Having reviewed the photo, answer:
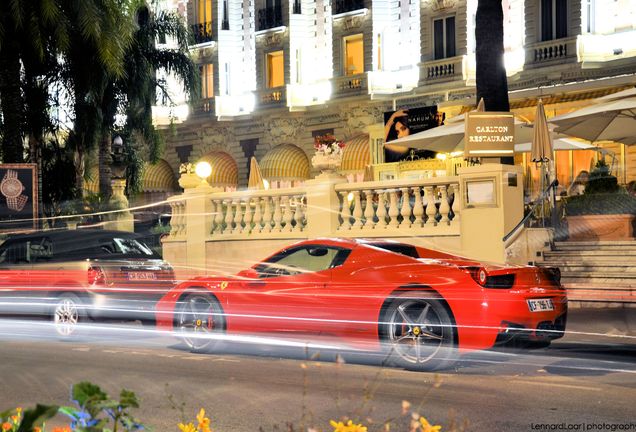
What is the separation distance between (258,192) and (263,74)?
21663mm

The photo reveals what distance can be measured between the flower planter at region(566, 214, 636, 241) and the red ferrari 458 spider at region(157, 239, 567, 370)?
260 inches

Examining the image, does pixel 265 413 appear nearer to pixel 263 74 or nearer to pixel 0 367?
pixel 0 367

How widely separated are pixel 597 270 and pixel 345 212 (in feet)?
15.0

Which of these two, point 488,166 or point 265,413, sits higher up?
point 488,166

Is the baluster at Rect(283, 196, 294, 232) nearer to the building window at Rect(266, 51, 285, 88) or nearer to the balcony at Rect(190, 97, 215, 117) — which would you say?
the building window at Rect(266, 51, 285, 88)

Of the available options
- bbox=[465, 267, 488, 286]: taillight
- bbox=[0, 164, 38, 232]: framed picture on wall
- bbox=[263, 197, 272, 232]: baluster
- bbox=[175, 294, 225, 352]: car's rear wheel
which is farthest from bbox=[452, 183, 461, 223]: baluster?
bbox=[0, 164, 38, 232]: framed picture on wall

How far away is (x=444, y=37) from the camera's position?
3259cm

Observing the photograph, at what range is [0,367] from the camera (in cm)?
958

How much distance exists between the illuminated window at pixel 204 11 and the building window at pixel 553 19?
56.0 feet

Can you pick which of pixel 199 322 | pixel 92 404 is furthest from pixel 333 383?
pixel 92 404

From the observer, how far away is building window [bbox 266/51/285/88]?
126ft

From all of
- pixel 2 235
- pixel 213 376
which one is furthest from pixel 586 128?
pixel 2 235

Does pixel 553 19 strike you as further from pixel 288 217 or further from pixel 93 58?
pixel 288 217

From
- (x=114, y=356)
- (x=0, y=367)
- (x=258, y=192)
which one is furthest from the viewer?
(x=258, y=192)
